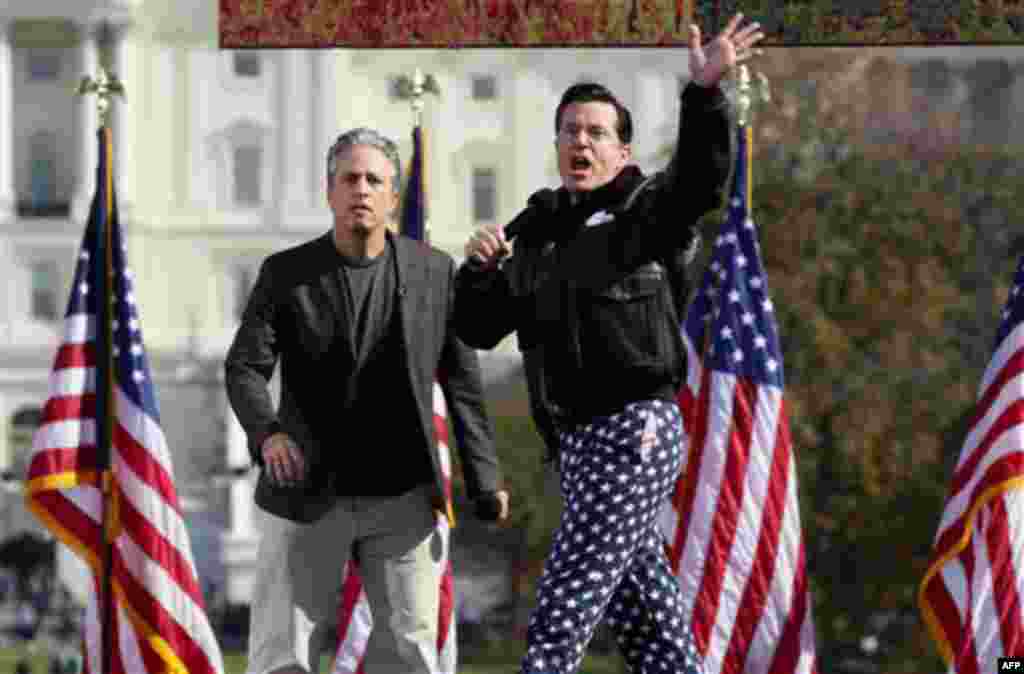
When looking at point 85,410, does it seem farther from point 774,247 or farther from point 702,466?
point 774,247

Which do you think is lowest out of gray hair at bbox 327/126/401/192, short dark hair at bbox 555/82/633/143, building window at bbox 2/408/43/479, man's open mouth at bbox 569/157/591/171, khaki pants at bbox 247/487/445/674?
building window at bbox 2/408/43/479

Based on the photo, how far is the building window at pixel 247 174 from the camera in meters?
97.8

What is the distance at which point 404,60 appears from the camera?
9338 centimetres

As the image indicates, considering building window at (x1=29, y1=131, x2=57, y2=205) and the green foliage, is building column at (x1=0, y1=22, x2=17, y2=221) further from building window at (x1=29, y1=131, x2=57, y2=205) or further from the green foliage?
the green foliage

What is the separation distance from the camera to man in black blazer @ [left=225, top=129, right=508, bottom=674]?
1027 cm

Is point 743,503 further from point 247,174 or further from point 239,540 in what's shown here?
point 247,174

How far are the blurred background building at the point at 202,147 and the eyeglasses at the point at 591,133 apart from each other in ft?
262

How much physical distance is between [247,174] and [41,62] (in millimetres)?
6679

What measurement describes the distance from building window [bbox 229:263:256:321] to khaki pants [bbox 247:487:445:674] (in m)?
83.4

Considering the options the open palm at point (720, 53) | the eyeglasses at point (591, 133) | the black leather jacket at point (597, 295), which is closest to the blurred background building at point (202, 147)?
the black leather jacket at point (597, 295)

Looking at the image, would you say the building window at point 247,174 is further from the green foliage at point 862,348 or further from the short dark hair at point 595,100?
the short dark hair at point 595,100

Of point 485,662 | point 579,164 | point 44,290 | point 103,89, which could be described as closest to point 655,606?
point 579,164

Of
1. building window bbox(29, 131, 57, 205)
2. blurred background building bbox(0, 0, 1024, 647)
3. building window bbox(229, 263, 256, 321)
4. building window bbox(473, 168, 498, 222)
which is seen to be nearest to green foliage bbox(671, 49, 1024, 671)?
blurred background building bbox(0, 0, 1024, 647)

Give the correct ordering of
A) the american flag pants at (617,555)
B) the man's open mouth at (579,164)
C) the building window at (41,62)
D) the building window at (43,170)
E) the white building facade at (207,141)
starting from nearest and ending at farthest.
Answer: the american flag pants at (617,555) → the man's open mouth at (579,164) → the white building facade at (207,141) → the building window at (43,170) → the building window at (41,62)
